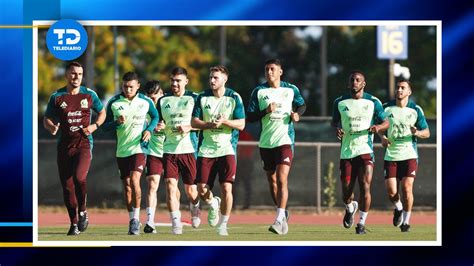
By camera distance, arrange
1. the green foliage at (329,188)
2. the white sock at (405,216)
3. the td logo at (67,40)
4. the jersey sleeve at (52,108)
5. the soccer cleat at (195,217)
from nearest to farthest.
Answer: the td logo at (67,40)
the jersey sleeve at (52,108)
the white sock at (405,216)
the soccer cleat at (195,217)
the green foliage at (329,188)

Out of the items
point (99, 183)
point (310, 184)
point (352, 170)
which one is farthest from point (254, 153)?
point (352, 170)

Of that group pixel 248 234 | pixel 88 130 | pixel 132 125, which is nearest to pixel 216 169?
pixel 248 234

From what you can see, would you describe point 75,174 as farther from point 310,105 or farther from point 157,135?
point 310,105

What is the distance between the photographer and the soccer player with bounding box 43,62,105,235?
12.2 m

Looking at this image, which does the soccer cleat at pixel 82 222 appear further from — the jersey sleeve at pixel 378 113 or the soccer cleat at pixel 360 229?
the jersey sleeve at pixel 378 113

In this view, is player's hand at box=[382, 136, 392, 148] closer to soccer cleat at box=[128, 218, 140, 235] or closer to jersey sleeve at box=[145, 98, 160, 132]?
jersey sleeve at box=[145, 98, 160, 132]

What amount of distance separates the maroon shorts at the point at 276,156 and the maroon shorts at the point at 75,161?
1806 millimetres

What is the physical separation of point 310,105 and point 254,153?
4.57 meters

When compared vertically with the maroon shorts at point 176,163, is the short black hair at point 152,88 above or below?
above

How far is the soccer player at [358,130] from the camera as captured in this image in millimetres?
12719

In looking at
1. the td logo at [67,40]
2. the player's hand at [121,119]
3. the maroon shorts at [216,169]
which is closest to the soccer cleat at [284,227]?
the maroon shorts at [216,169]

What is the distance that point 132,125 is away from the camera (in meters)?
12.6

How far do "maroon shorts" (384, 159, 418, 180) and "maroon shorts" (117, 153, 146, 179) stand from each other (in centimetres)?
264

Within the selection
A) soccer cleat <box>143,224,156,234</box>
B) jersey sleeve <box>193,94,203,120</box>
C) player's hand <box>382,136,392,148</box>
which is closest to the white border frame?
soccer cleat <box>143,224,156,234</box>
